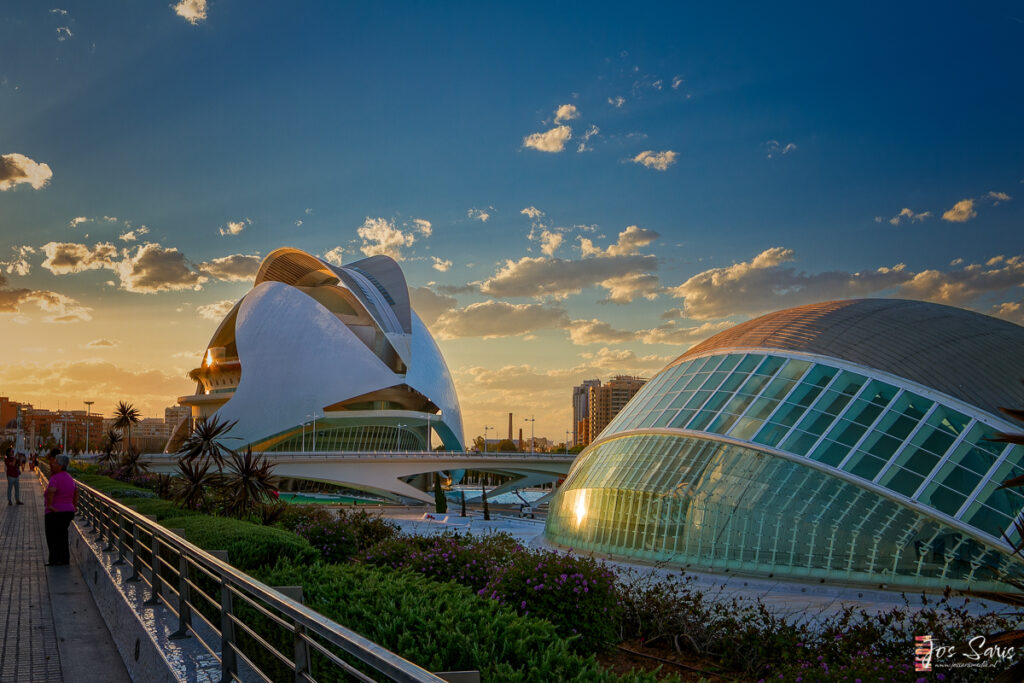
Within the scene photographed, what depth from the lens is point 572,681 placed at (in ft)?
16.2

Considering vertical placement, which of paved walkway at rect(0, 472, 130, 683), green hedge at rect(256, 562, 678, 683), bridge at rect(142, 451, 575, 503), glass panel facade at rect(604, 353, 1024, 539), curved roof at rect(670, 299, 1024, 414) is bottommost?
bridge at rect(142, 451, 575, 503)

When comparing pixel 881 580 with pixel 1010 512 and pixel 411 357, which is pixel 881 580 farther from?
pixel 411 357

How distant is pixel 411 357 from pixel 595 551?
54092 millimetres

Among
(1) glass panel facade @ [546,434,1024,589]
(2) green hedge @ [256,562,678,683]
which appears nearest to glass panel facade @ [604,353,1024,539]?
(1) glass panel facade @ [546,434,1024,589]

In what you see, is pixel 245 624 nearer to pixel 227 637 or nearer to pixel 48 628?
pixel 227 637

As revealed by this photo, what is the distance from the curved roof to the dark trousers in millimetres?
16437

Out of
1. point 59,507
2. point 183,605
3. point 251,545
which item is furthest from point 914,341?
point 59,507

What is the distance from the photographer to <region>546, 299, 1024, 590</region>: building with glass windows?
14.6 meters

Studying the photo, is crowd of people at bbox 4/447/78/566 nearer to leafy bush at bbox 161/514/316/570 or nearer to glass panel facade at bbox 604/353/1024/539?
leafy bush at bbox 161/514/316/570

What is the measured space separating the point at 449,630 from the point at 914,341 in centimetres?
1643

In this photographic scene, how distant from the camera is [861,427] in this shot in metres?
16.5

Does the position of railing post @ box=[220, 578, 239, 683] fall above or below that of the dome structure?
below

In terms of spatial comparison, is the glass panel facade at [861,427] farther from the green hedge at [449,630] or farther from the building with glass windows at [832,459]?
the green hedge at [449,630]

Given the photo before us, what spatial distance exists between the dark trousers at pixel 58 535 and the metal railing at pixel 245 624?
121cm
